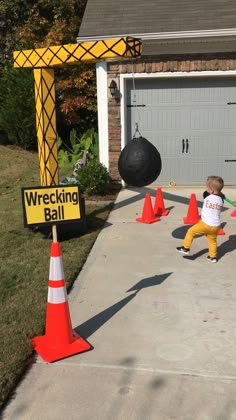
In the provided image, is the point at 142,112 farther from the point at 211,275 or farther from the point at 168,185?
the point at 211,275

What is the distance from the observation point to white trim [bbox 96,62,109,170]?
31.7 feet

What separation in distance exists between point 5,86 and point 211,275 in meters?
12.6

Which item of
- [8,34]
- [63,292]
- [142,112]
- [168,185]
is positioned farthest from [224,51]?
[8,34]

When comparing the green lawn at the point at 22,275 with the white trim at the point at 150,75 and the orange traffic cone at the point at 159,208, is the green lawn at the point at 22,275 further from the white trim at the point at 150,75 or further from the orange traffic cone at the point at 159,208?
the white trim at the point at 150,75

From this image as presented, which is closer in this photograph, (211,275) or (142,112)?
(211,275)

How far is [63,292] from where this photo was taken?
3.78 m

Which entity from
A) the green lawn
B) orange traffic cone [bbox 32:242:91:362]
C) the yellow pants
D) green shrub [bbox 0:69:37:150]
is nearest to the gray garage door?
the green lawn

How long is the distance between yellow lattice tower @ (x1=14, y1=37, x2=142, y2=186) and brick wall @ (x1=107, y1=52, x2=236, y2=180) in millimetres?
3571

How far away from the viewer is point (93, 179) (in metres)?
9.09

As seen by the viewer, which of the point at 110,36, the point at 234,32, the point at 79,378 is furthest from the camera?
the point at 110,36

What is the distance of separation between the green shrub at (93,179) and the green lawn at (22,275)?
1.82 ft

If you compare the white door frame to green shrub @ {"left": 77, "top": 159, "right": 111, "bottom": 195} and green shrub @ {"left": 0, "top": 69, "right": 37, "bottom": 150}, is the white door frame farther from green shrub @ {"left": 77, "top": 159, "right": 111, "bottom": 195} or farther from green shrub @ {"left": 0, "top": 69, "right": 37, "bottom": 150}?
green shrub @ {"left": 0, "top": 69, "right": 37, "bottom": 150}

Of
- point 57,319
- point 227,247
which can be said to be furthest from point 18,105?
point 57,319

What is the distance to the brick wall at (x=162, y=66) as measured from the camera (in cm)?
939
